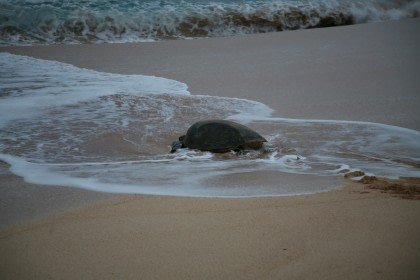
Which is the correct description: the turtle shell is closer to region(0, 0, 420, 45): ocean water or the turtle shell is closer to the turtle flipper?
the turtle flipper

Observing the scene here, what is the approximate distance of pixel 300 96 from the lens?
19.5ft

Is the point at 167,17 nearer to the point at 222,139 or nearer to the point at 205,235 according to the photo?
the point at 222,139

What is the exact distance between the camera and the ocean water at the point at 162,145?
3373 millimetres

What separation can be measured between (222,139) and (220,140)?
0.02m

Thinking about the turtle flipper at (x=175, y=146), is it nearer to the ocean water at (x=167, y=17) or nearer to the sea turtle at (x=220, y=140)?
the sea turtle at (x=220, y=140)

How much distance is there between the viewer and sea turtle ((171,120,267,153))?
162 inches

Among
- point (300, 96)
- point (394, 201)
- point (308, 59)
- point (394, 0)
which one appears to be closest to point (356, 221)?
point (394, 201)

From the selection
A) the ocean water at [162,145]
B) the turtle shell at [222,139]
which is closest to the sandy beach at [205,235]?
the ocean water at [162,145]

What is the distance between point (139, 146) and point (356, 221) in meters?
2.25

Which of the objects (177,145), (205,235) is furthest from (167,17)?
(205,235)

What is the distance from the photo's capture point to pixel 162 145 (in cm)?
443

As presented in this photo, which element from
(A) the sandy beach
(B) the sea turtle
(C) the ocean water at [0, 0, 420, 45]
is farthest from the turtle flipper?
(C) the ocean water at [0, 0, 420, 45]

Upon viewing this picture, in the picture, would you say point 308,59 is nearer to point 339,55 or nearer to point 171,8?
point 339,55

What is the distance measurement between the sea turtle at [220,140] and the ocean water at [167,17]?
24.7 ft
